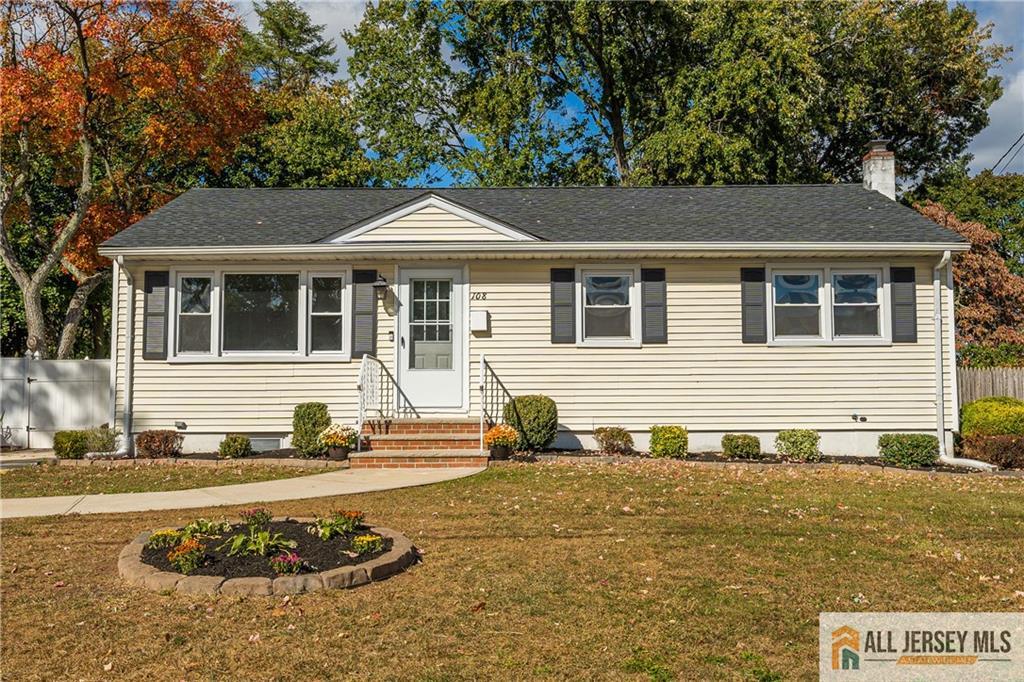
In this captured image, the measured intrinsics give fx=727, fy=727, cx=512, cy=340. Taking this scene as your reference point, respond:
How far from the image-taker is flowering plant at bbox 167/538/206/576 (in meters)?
4.63

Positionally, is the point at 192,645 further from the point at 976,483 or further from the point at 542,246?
the point at 976,483

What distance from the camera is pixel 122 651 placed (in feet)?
12.0

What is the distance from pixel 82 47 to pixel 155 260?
724cm

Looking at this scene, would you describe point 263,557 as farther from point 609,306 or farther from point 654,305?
point 654,305

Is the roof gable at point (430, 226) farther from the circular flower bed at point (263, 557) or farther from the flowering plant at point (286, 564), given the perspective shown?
the flowering plant at point (286, 564)

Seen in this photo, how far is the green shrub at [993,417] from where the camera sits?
1066 centimetres

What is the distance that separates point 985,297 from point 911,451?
40.6ft

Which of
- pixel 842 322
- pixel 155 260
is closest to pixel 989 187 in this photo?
pixel 842 322

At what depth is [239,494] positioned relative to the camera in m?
7.87

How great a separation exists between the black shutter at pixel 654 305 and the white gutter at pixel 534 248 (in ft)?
1.52

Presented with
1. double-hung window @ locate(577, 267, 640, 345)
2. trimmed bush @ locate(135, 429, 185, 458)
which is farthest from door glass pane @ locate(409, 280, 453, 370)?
trimmed bush @ locate(135, 429, 185, 458)

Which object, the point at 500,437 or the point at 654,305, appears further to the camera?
the point at 654,305

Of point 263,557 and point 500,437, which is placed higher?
point 500,437

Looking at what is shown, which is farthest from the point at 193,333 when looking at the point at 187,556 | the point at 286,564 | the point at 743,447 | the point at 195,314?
the point at 743,447
